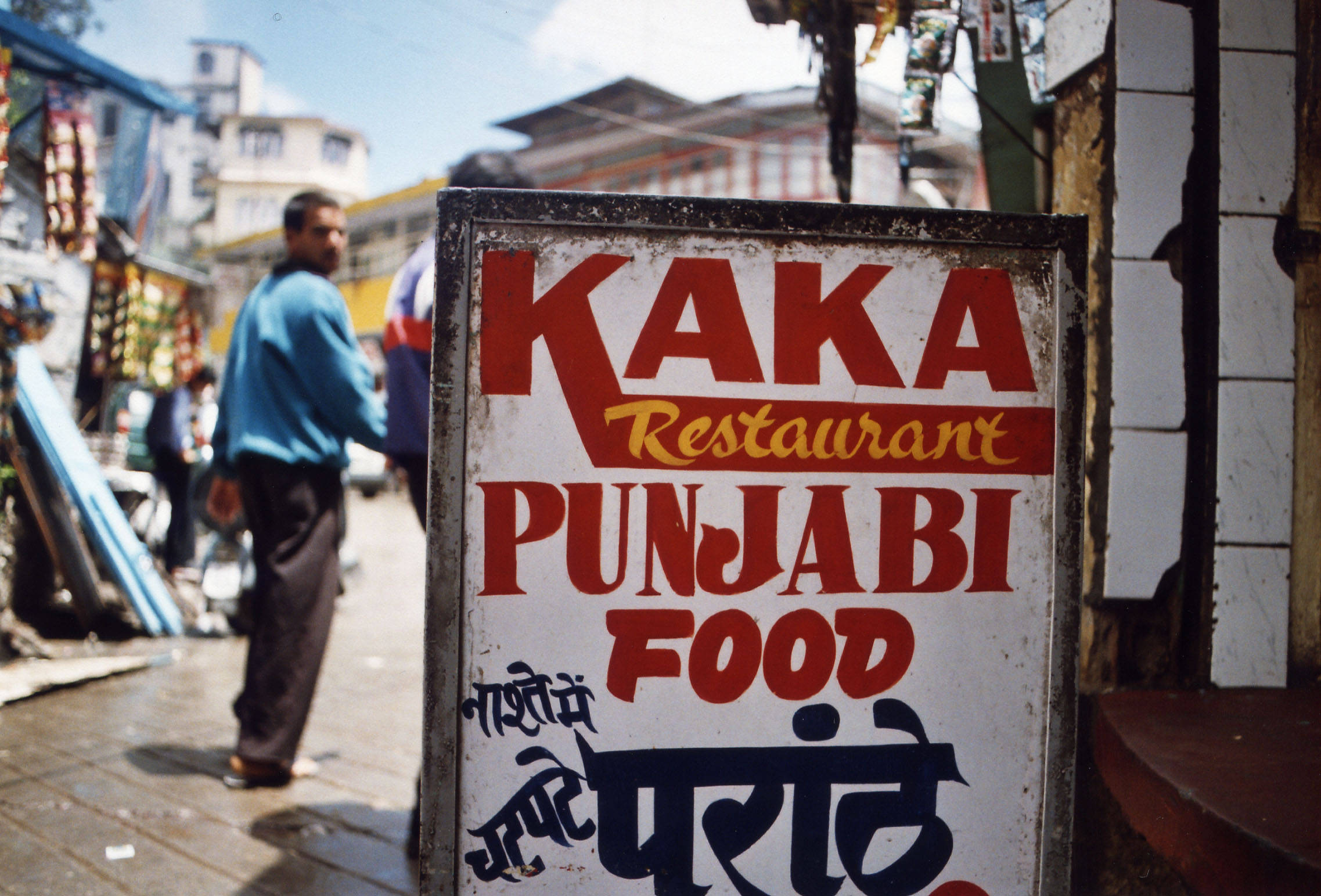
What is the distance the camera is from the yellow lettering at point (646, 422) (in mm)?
1321

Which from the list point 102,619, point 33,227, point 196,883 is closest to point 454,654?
point 196,883

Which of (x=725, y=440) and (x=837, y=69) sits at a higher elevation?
(x=837, y=69)

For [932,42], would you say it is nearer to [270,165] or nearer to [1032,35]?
[1032,35]

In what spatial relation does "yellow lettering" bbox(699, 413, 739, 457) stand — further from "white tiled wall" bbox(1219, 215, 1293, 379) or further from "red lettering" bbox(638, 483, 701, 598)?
"white tiled wall" bbox(1219, 215, 1293, 379)

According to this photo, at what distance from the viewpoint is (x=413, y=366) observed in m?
2.63

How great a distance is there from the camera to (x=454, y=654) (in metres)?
1.26

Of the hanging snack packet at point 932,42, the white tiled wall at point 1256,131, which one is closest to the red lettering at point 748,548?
the white tiled wall at point 1256,131

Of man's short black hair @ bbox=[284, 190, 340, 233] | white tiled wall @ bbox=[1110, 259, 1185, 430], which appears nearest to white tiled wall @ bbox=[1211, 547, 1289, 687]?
white tiled wall @ bbox=[1110, 259, 1185, 430]

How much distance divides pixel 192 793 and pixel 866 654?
8.11 ft

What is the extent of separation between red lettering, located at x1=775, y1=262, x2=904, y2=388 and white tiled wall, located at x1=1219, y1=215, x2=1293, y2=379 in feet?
3.38

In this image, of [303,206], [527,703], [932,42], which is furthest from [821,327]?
[303,206]

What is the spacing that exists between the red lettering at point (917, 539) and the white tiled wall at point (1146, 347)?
82 centimetres

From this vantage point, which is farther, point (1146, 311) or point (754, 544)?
point (1146, 311)

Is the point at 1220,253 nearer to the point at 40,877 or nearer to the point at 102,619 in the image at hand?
the point at 40,877
